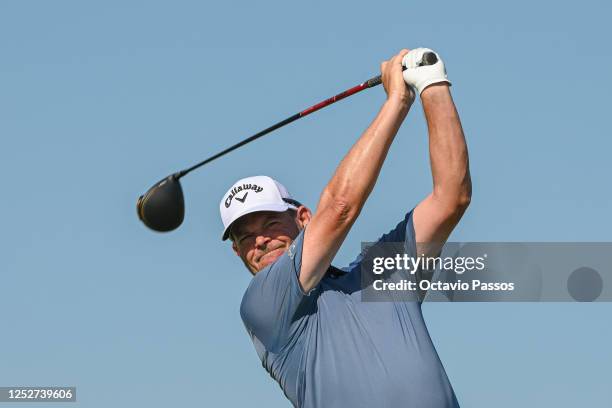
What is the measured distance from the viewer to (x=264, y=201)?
8.24 m

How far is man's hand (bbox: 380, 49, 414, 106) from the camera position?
733 cm

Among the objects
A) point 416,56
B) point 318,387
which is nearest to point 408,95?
point 416,56

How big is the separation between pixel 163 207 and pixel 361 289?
2.02m

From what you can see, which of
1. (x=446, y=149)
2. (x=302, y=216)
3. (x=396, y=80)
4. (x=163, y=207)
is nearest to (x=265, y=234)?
(x=302, y=216)

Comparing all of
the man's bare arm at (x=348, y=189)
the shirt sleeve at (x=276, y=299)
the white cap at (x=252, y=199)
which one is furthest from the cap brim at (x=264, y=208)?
the man's bare arm at (x=348, y=189)

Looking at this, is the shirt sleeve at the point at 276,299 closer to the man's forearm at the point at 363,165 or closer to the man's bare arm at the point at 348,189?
the man's bare arm at the point at 348,189

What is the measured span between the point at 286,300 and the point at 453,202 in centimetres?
116

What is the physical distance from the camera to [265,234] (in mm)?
8250

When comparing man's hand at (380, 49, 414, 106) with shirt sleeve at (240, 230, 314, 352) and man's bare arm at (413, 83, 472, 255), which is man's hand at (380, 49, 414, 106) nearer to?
man's bare arm at (413, 83, 472, 255)

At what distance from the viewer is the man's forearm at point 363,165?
23.4 ft

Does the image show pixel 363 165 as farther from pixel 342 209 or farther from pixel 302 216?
pixel 302 216

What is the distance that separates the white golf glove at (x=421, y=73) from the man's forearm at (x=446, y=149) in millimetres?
40

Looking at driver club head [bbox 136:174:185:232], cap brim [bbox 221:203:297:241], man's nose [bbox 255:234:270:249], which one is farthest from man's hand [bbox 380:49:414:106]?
driver club head [bbox 136:174:185:232]

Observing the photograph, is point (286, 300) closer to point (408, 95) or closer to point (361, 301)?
point (361, 301)
